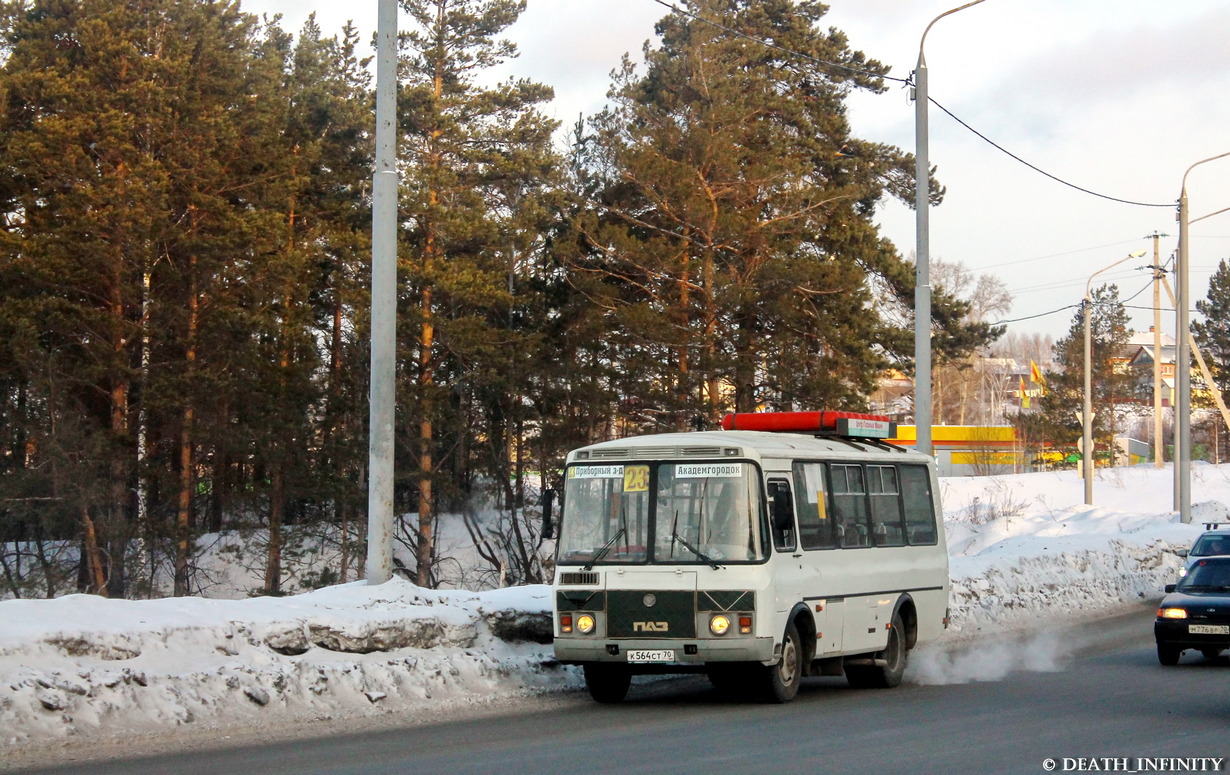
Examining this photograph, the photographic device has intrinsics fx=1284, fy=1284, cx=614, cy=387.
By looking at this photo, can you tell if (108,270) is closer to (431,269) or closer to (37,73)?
(37,73)

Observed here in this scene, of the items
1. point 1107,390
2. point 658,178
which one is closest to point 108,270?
point 658,178

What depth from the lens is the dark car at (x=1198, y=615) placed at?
1463 cm

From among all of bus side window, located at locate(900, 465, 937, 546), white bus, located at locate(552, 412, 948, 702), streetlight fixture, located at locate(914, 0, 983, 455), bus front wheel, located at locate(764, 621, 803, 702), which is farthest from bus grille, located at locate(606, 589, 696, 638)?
streetlight fixture, located at locate(914, 0, 983, 455)

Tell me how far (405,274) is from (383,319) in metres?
22.3

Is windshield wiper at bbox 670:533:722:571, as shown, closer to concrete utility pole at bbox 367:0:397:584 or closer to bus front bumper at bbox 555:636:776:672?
bus front bumper at bbox 555:636:776:672

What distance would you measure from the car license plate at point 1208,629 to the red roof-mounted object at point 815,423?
404cm

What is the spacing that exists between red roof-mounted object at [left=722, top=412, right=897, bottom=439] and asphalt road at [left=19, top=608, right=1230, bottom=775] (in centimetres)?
285

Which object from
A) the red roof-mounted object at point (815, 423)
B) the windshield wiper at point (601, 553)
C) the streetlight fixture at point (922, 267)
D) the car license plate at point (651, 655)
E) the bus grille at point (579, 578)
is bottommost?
the car license plate at point (651, 655)

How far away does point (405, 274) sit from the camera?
35.8 meters

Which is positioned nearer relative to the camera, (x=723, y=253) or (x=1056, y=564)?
(x=1056, y=564)

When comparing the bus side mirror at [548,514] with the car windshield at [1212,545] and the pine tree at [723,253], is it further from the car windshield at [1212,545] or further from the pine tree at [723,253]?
the pine tree at [723,253]

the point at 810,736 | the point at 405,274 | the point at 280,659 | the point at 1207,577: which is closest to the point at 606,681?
the point at 810,736

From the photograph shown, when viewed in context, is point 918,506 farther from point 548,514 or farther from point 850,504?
point 548,514

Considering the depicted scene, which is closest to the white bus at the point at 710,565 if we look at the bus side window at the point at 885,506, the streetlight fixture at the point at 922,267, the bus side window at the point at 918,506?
the bus side window at the point at 885,506
